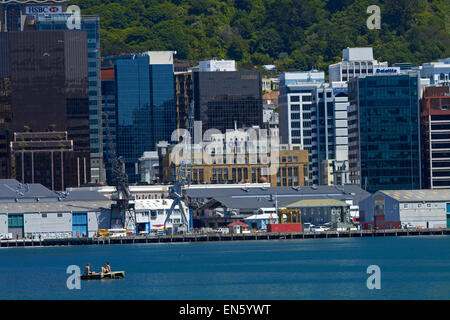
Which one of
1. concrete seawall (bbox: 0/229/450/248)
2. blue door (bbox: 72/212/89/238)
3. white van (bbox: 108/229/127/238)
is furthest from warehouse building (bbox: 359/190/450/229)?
blue door (bbox: 72/212/89/238)

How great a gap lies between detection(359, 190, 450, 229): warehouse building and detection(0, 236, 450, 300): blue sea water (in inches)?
835

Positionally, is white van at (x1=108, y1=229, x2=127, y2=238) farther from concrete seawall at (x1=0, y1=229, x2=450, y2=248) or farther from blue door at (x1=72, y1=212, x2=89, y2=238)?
blue door at (x1=72, y1=212, x2=89, y2=238)

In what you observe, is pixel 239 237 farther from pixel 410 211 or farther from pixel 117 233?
pixel 410 211

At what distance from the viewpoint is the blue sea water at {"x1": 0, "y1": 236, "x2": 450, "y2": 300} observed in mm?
78625

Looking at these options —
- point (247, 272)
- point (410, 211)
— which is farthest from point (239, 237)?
point (247, 272)

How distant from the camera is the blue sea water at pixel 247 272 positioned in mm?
78625

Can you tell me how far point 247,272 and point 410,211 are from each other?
96724 mm

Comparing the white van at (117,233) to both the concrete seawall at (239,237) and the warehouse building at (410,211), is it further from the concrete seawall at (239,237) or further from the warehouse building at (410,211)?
the warehouse building at (410,211)

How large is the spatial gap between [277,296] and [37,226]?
12515 centimetres

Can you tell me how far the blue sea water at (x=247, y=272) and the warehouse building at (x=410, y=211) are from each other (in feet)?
69.6

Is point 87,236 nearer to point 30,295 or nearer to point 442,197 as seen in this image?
point 442,197

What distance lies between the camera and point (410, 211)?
19600 centimetres

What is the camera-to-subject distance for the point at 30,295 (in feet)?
264
